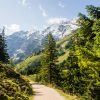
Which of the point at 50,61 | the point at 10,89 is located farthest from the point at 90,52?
the point at 50,61

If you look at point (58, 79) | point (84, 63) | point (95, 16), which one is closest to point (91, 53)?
point (84, 63)

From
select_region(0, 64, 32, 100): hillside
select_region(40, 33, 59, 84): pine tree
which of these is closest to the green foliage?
select_region(0, 64, 32, 100): hillside

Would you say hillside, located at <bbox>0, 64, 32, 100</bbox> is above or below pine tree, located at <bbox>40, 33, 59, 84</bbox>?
below

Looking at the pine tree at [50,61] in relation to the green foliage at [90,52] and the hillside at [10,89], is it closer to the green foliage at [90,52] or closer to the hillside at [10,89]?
the green foliage at [90,52]

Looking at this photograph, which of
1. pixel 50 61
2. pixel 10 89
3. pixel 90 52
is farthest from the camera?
pixel 50 61

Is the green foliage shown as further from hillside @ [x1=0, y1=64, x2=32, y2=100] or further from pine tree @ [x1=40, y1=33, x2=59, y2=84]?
pine tree @ [x1=40, y1=33, x2=59, y2=84]

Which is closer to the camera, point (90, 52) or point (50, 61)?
point (90, 52)

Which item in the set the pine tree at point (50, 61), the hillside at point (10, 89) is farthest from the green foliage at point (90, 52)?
the pine tree at point (50, 61)

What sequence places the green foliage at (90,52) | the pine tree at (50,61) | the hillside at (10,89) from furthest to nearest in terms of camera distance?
1. the pine tree at (50,61)
2. the hillside at (10,89)
3. the green foliage at (90,52)

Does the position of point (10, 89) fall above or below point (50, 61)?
below

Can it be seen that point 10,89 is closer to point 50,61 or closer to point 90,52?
point 90,52

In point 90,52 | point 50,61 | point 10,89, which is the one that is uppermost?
point 50,61

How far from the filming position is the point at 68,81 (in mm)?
50000

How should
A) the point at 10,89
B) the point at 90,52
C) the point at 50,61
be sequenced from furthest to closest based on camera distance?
1. the point at 50,61
2. the point at 10,89
3. the point at 90,52
